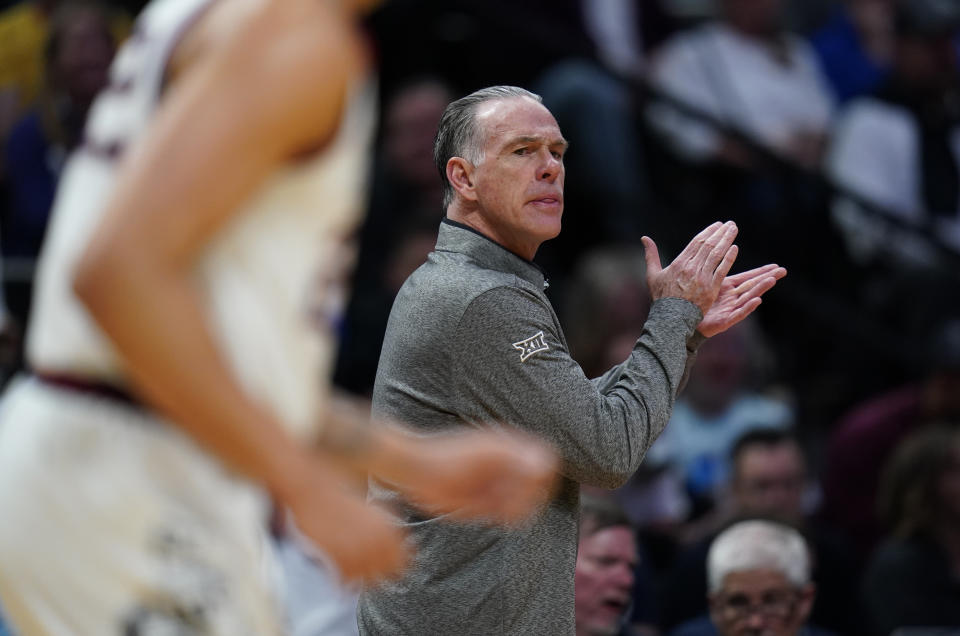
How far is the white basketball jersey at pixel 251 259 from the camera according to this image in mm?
2266

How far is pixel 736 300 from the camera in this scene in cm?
367

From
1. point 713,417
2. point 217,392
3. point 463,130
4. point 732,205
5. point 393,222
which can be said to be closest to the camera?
point 217,392

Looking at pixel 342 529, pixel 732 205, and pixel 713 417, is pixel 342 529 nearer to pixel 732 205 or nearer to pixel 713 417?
pixel 713 417

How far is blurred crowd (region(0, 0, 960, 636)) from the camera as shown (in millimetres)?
6953

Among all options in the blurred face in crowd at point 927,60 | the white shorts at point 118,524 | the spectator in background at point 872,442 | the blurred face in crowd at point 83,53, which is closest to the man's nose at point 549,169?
the white shorts at point 118,524

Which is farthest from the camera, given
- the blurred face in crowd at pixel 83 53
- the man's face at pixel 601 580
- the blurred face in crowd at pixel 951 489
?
the blurred face in crowd at pixel 83 53

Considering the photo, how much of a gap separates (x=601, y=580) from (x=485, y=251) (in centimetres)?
162

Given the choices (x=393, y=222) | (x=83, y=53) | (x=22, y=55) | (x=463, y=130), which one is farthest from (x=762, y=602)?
(x=22, y=55)

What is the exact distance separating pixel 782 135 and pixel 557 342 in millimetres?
5640

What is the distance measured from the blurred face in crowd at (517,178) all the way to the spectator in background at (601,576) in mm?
1443

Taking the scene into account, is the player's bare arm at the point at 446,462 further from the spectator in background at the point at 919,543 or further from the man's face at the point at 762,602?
the spectator in background at the point at 919,543

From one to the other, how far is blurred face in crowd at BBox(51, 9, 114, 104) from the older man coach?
4717 mm

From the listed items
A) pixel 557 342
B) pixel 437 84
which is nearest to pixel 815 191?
pixel 437 84

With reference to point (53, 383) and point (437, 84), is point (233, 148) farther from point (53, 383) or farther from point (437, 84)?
point (437, 84)
